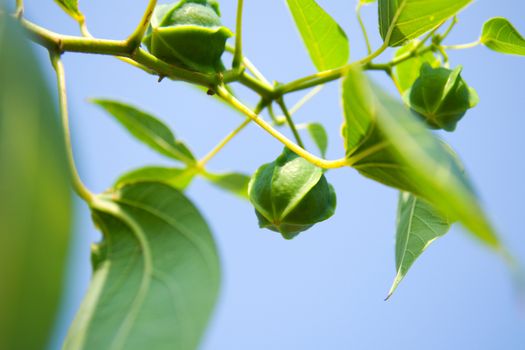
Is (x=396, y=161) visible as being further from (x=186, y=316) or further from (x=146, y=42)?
(x=146, y=42)

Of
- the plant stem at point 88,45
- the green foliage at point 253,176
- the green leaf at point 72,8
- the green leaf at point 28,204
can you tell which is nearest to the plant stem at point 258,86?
the green foliage at point 253,176

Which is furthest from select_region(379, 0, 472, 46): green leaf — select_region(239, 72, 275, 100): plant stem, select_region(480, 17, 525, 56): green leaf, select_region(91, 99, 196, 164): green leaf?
select_region(91, 99, 196, 164): green leaf

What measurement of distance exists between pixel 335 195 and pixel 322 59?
0.46 metres

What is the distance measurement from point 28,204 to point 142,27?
0.68m

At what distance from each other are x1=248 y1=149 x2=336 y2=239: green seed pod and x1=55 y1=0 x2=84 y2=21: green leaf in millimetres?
483

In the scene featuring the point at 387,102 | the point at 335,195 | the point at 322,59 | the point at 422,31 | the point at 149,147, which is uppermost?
the point at 387,102

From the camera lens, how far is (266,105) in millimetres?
1366

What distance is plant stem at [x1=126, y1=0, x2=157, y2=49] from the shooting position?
3.44 ft

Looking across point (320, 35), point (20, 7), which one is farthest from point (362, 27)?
point (20, 7)

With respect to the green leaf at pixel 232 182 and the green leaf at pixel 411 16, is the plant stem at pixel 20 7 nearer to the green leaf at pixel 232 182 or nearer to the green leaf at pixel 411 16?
the green leaf at pixel 411 16

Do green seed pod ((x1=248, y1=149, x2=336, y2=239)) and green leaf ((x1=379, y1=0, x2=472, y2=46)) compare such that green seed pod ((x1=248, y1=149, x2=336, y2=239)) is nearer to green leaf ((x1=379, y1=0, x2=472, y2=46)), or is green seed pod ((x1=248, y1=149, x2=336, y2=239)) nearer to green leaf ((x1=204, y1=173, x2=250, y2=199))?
green leaf ((x1=379, y1=0, x2=472, y2=46))

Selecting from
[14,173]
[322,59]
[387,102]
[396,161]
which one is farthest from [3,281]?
[322,59]

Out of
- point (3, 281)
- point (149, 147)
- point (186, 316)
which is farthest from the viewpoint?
point (149, 147)

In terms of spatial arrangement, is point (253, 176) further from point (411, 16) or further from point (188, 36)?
point (411, 16)
